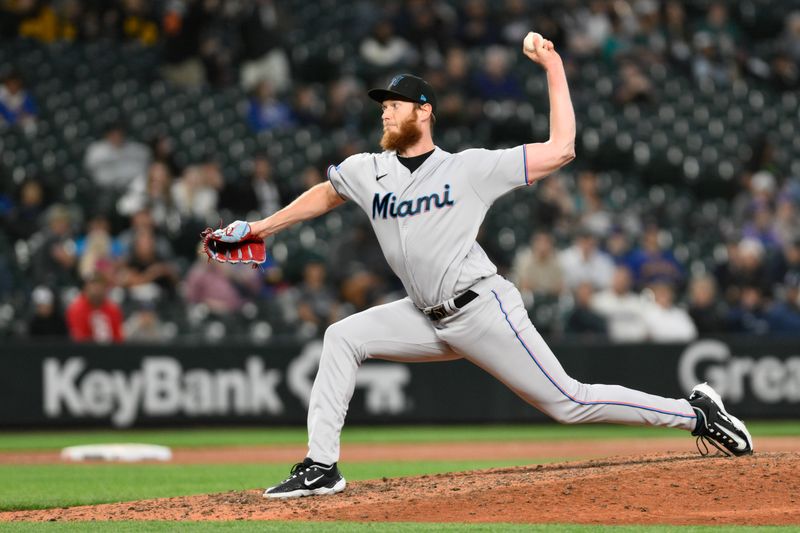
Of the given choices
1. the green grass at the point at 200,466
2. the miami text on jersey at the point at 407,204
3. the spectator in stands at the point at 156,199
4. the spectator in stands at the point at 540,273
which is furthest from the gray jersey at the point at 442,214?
the spectator in stands at the point at 540,273

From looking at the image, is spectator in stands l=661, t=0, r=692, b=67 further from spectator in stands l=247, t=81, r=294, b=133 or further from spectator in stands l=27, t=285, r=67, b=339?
spectator in stands l=27, t=285, r=67, b=339

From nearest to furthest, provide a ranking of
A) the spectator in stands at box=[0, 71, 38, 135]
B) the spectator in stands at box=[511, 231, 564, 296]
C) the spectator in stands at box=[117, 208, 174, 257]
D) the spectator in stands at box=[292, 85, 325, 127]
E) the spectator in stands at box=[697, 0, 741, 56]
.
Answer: the spectator in stands at box=[117, 208, 174, 257], the spectator in stands at box=[511, 231, 564, 296], the spectator in stands at box=[0, 71, 38, 135], the spectator in stands at box=[292, 85, 325, 127], the spectator in stands at box=[697, 0, 741, 56]

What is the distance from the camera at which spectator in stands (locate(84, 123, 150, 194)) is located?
43.3 ft

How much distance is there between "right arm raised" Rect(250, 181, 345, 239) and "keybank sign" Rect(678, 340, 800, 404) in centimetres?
722

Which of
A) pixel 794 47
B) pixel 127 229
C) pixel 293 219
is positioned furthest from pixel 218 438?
pixel 794 47

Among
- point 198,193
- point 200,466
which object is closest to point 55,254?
point 198,193

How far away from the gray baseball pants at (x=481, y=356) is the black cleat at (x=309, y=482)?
0.05m

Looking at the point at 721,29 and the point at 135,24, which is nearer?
the point at 135,24

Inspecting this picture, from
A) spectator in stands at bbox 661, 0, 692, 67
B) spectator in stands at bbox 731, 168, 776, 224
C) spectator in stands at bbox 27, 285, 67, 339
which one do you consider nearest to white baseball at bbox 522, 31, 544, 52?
spectator in stands at bbox 27, 285, 67, 339

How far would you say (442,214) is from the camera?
552 cm

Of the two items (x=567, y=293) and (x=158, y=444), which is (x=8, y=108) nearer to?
(x=158, y=444)

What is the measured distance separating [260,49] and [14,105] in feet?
10.3

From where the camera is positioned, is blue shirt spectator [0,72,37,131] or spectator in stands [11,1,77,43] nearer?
blue shirt spectator [0,72,37,131]

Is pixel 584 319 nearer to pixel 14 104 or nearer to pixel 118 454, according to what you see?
pixel 118 454
